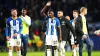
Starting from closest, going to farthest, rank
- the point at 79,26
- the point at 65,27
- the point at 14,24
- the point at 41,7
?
the point at 14,24
the point at 79,26
the point at 65,27
the point at 41,7

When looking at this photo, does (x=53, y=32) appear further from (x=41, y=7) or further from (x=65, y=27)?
(x=41, y=7)

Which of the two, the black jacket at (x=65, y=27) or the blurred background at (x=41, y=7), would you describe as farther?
the blurred background at (x=41, y=7)

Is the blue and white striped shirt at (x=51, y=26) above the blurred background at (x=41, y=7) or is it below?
below

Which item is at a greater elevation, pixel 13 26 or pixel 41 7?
pixel 41 7

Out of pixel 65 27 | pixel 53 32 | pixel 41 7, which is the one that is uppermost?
pixel 41 7

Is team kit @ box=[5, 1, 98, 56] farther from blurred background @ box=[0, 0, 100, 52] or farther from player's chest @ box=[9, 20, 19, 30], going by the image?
blurred background @ box=[0, 0, 100, 52]

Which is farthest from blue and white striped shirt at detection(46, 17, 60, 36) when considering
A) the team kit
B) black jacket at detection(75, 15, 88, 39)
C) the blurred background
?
the blurred background

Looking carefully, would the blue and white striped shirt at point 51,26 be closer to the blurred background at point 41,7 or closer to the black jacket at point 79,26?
the black jacket at point 79,26

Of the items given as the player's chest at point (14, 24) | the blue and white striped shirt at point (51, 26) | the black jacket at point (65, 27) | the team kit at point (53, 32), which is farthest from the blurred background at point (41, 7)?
the blue and white striped shirt at point (51, 26)

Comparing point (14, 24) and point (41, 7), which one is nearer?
point (14, 24)

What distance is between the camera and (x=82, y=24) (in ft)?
54.0

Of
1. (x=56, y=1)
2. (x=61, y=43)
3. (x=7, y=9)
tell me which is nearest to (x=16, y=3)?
(x=7, y=9)

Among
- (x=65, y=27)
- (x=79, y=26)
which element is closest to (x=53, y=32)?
(x=79, y=26)

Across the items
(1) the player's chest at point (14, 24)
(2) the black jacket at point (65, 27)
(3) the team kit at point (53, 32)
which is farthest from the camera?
(2) the black jacket at point (65, 27)
